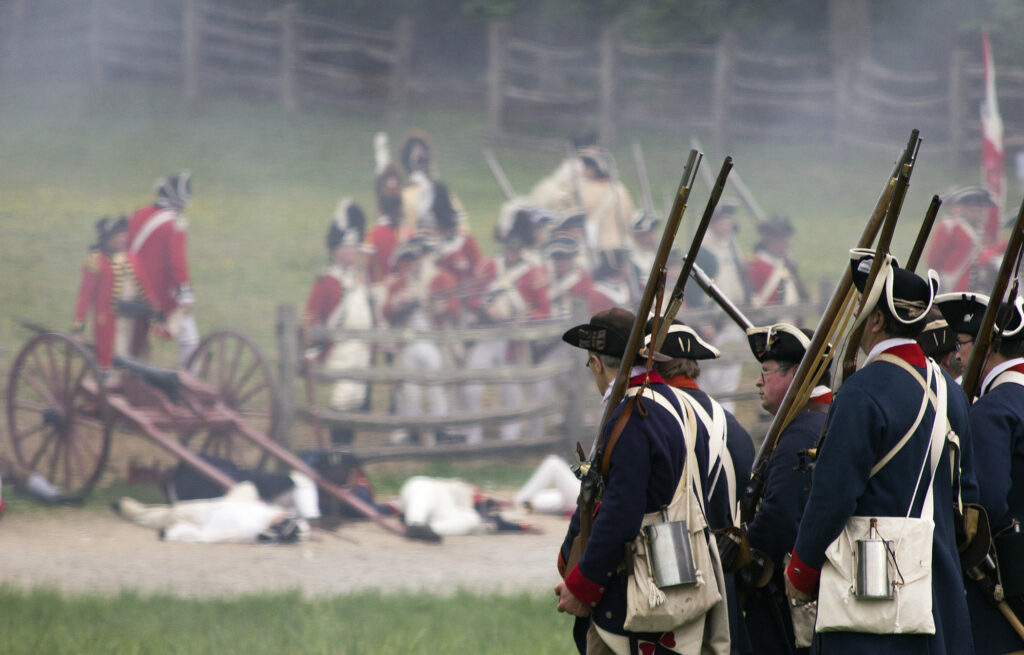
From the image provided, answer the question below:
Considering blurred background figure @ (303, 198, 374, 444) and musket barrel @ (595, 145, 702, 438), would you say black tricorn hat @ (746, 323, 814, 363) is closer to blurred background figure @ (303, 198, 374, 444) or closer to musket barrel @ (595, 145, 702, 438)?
musket barrel @ (595, 145, 702, 438)

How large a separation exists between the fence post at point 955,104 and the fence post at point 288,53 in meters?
6.83

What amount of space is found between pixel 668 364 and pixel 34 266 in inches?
323

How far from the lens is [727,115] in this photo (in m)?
12.2

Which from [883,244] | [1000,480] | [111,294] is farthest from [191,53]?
[1000,480]

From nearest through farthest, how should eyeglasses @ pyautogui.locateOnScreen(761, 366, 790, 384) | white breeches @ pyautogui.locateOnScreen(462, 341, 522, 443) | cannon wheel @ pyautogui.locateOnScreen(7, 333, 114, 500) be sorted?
eyeglasses @ pyautogui.locateOnScreen(761, 366, 790, 384)
cannon wheel @ pyautogui.locateOnScreen(7, 333, 114, 500)
white breeches @ pyautogui.locateOnScreen(462, 341, 522, 443)

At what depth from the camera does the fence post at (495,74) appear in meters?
11.8

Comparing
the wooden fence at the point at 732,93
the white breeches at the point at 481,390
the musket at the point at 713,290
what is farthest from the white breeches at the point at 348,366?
the musket at the point at 713,290

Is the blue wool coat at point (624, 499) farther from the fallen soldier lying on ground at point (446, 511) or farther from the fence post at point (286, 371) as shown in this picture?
the fence post at point (286, 371)

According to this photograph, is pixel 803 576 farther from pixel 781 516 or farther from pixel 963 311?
pixel 963 311

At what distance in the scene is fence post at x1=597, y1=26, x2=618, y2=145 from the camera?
39.1 feet

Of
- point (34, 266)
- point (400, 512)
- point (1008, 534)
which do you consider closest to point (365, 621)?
point (400, 512)

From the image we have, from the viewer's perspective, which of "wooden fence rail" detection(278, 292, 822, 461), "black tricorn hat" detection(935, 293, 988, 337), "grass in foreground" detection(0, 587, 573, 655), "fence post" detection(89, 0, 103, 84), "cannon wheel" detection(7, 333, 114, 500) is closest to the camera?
"black tricorn hat" detection(935, 293, 988, 337)

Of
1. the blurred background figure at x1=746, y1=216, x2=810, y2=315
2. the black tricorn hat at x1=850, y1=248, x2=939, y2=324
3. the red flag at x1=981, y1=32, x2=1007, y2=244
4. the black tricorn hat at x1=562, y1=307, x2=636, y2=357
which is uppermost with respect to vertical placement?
the red flag at x1=981, y1=32, x2=1007, y2=244

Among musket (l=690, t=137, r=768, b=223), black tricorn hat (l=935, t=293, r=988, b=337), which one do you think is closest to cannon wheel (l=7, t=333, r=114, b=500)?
musket (l=690, t=137, r=768, b=223)
